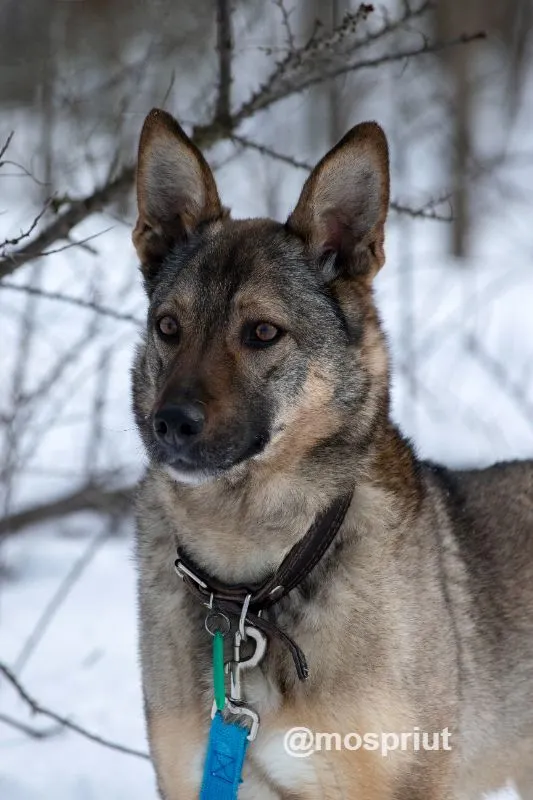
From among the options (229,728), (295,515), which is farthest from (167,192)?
(229,728)

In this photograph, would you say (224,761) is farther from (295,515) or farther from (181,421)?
(181,421)

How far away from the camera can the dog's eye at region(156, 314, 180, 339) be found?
309 cm

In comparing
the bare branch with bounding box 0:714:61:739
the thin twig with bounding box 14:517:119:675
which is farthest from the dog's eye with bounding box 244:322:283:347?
the thin twig with bounding box 14:517:119:675

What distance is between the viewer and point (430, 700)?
9.77ft

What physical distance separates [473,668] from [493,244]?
43.7 feet

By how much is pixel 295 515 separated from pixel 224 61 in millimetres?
1744

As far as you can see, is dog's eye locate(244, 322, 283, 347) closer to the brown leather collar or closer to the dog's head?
the dog's head

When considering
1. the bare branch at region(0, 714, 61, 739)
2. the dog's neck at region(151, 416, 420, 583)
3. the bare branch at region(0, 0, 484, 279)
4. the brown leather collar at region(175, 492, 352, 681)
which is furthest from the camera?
the bare branch at region(0, 714, 61, 739)

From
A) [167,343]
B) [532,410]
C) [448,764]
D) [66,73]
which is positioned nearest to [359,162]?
[167,343]

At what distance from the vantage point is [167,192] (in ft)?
11.2

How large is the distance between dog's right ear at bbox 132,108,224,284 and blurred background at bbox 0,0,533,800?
0.56 feet

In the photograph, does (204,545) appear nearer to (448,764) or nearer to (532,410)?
(448,764)

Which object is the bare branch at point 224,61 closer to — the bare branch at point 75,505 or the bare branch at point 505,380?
the bare branch at point 75,505

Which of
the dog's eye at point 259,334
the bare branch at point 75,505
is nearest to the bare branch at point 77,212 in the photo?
the dog's eye at point 259,334
